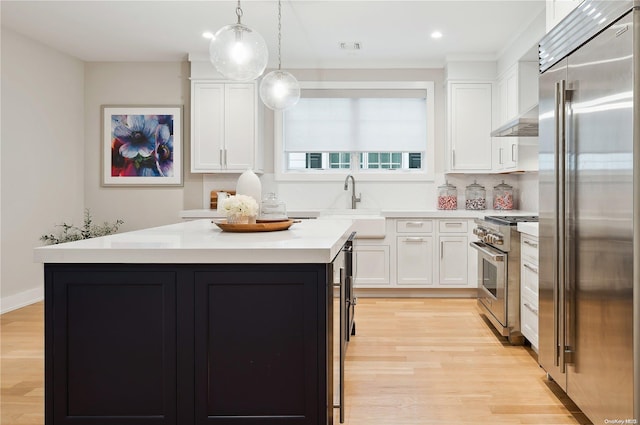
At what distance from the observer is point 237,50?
2.63m

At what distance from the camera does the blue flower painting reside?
224 inches

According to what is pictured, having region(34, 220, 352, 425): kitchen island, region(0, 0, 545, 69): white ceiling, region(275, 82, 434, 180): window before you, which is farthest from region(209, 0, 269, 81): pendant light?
region(275, 82, 434, 180): window

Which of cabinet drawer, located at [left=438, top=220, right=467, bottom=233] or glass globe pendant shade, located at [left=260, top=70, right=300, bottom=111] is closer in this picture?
glass globe pendant shade, located at [left=260, top=70, right=300, bottom=111]

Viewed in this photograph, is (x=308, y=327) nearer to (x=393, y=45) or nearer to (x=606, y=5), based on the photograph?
(x=606, y=5)

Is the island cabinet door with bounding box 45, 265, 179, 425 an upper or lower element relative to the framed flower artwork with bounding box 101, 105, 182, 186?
lower

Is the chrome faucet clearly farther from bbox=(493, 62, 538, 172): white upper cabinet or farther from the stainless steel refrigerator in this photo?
the stainless steel refrigerator

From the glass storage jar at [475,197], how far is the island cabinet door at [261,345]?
425 centimetres

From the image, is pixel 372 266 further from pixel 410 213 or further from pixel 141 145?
pixel 141 145

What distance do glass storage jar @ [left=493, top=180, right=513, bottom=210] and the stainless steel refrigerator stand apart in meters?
2.91

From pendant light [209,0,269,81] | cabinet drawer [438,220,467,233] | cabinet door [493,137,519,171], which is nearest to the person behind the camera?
pendant light [209,0,269,81]

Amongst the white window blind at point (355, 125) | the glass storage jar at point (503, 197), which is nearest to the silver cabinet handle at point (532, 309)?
the glass storage jar at point (503, 197)

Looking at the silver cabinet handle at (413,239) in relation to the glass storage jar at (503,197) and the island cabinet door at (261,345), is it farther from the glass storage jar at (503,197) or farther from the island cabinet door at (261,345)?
the island cabinet door at (261,345)

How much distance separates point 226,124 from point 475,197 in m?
2.86

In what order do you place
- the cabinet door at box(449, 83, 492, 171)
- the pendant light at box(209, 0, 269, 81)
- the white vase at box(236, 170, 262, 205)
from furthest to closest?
1. the cabinet door at box(449, 83, 492, 171)
2. the white vase at box(236, 170, 262, 205)
3. the pendant light at box(209, 0, 269, 81)
